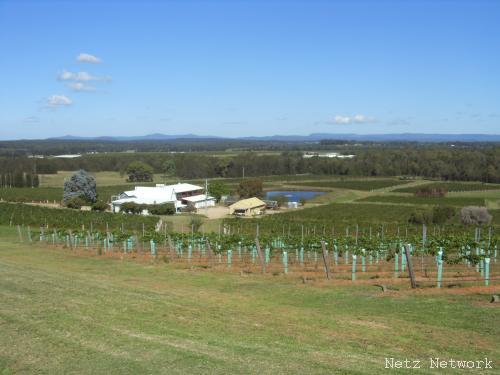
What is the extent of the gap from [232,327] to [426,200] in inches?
2910

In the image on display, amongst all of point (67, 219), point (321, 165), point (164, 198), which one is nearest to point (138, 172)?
point (321, 165)

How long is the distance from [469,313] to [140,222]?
141 ft

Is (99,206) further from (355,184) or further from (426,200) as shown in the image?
(355,184)

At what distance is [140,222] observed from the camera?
5156cm

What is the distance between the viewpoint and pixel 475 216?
2100 inches

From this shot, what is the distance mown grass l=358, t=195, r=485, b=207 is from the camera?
2972 inches

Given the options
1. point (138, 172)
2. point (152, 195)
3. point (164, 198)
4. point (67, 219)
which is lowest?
point (164, 198)

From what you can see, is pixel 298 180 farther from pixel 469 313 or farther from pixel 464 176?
pixel 469 313

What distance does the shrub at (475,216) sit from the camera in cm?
5281

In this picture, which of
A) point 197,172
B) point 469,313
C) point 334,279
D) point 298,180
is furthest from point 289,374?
point 197,172

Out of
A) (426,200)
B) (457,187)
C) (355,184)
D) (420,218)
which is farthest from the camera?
(355,184)

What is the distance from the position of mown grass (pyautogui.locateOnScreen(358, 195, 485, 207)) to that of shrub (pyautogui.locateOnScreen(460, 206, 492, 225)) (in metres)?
20.4

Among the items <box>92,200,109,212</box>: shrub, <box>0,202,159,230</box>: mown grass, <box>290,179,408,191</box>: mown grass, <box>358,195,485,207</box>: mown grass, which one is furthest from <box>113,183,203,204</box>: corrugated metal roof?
<box>290,179,408,191</box>: mown grass

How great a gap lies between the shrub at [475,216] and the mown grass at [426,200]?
2045 cm
